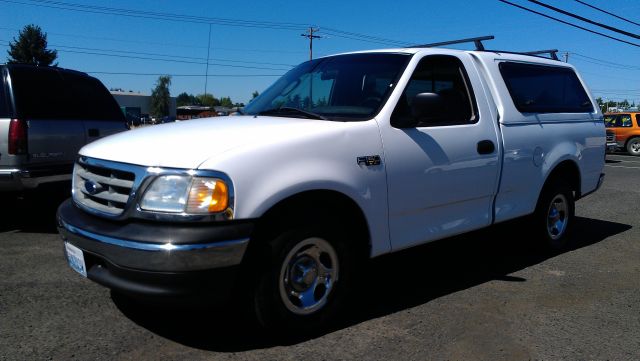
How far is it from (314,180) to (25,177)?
375 cm

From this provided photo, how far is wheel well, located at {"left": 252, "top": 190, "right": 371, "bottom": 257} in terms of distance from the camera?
9.81 ft

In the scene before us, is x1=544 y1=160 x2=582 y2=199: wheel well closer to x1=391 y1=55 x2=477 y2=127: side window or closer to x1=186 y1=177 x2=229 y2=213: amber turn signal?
x1=391 y1=55 x2=477 y2=127: side window

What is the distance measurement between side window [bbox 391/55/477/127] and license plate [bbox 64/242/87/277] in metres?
2.32

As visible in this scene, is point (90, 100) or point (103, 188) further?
point (90, 100)

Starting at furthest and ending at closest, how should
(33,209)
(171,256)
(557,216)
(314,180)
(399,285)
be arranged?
(33,209), (557,216), (399,285), (314,180), (171,256)

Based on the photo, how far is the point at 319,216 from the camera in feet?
10.5

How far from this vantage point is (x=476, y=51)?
4.79m

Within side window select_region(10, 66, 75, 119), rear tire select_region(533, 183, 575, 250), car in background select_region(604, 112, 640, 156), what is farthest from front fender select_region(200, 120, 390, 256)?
car in background select_region(604, 112, 640, 156)

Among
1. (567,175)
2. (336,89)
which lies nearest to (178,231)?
(336,89)

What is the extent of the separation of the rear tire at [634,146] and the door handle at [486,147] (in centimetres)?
2126

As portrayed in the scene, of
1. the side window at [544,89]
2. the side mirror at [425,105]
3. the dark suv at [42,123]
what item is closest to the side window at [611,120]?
the side window at [544,89]

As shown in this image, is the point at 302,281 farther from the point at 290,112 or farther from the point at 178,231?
the point at 290,112

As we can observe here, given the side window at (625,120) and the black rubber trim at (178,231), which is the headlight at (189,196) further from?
the side window at (625,120)

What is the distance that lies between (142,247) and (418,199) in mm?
1911
